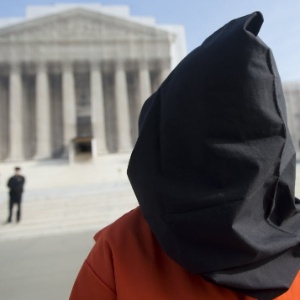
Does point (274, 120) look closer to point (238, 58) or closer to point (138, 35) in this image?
point (238, 58)

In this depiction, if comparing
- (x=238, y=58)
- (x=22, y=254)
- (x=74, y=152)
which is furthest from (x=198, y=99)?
(x=74, y=152)

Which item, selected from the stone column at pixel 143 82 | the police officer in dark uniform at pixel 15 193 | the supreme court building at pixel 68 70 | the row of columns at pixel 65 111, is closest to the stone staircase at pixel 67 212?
the police officer in dark uniform at pixel 15 193

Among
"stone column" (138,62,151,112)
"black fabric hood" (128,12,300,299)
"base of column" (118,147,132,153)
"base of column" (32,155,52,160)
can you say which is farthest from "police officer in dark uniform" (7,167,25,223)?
"stone column" (138,62,151,112)

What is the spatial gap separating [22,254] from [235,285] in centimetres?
483

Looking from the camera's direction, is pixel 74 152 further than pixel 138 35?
No

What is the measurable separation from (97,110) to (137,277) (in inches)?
1389

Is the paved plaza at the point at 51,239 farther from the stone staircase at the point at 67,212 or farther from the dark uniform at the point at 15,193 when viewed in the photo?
the dark uniform at the point at 15,193

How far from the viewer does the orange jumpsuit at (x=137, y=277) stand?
0.87 meters

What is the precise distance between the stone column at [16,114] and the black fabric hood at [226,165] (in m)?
35.9

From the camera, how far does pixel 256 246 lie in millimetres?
781

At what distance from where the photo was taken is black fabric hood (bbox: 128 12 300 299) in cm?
80

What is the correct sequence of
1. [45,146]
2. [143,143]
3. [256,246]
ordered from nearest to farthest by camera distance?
[256,246] → [143,143] → [45,146]

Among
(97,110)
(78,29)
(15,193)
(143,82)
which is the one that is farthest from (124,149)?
(15,193)

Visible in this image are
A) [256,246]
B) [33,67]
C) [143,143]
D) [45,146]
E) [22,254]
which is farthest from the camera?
[33,67]
